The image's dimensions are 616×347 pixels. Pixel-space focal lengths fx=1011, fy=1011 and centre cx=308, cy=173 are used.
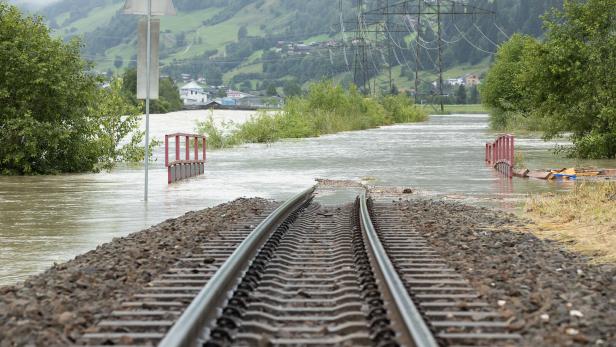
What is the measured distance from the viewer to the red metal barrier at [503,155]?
1059 inches

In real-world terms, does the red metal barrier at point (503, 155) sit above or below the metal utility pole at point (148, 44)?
below

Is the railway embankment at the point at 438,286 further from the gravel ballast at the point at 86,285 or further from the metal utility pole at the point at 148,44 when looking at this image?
the metal utility pole at the point at 148,44

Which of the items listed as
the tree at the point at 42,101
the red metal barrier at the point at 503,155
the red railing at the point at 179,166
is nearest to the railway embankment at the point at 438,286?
the red railing at the point at 179,166

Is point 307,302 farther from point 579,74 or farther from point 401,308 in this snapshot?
point 579,74

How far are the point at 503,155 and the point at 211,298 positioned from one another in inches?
932

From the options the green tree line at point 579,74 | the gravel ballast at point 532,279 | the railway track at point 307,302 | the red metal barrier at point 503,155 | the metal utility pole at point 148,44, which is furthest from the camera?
the green tree line at point 579,74

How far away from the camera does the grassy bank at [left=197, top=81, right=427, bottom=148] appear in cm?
5800

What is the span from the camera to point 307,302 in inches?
314

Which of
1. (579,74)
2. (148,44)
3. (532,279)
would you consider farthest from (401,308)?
(579,74)

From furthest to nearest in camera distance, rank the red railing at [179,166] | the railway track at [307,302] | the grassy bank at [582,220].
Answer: the red railing at [179,166] < the grassy bank at [582,220] < the railway track at [307,302]

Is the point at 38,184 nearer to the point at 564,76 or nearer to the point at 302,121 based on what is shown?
the point at 564,76

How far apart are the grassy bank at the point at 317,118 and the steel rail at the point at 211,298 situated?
1591 inches

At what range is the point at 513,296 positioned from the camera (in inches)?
324

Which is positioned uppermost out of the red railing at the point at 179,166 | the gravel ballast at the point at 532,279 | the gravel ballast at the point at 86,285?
the red railing at the point at 179,166
